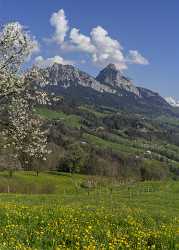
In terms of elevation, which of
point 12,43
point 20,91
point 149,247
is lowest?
point 149,247

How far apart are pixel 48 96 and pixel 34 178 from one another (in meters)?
114

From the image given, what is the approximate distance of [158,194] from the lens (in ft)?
147

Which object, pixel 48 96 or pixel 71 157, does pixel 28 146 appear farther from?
pixel 71 157

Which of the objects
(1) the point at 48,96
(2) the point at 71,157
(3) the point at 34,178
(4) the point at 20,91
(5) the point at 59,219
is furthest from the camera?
(2) the point at 71,157

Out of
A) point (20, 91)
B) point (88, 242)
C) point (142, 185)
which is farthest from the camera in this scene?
point (142, 185)

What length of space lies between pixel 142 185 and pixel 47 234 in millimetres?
41442

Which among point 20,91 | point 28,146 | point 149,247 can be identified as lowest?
point 149,247

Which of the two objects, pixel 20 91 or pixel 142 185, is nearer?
pixel 20 91

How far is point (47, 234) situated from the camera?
1450 centimetres

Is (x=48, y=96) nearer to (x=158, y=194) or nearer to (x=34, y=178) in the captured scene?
(x=158, y=194)

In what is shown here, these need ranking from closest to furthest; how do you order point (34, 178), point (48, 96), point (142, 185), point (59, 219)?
point (59, 219)
point (48, 96)
point (142, 185)
point (34, 178)

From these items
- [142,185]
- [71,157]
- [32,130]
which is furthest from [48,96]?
[71,157]

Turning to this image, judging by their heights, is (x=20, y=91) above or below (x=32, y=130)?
above

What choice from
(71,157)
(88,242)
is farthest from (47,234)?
(71,157)
